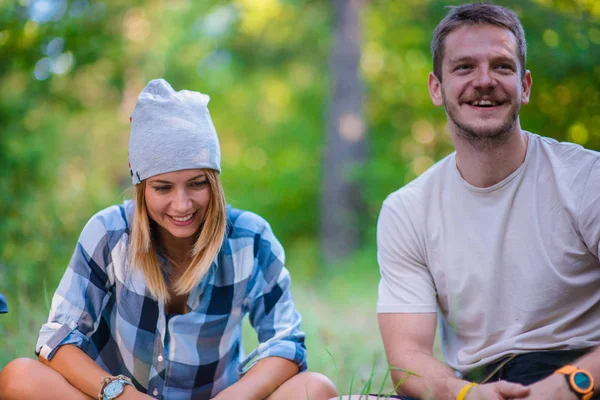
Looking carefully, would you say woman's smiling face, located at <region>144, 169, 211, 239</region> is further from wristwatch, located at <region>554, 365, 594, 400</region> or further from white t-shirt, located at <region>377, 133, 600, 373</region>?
wristwatch, located at <region>554, 365, 594, 400</region>

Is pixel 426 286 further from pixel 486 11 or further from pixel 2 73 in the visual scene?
pixel 2 73

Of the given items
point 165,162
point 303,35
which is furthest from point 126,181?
point 165,162

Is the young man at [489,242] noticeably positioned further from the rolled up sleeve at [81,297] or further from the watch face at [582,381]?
the rolled up sleeve at [81,297]

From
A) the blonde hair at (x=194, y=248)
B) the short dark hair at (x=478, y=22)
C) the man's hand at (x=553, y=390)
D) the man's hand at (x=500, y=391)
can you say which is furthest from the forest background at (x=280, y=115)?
the short dark hair at (x=478, y=22)

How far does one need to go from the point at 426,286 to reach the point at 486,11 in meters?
0.99

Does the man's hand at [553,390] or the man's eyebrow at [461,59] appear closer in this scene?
the man's hand at [553,390]

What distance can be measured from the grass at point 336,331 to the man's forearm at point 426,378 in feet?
0.24

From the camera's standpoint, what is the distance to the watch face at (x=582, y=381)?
6.26 ft

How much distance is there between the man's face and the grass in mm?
875

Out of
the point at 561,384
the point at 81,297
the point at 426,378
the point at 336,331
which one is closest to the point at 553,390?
the point at 561,384

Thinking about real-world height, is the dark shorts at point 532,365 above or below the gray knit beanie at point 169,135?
below

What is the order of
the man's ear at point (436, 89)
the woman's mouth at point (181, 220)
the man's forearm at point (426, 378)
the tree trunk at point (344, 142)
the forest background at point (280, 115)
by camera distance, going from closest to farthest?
the man's forearm at point (426, 378), the woman's mouth at point (181, 220), the man's ear at point (436, 89), the forest background at point (280, 115), the tree trunk at point (344, 142)

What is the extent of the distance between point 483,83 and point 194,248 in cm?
114

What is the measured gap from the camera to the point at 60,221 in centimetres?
554
